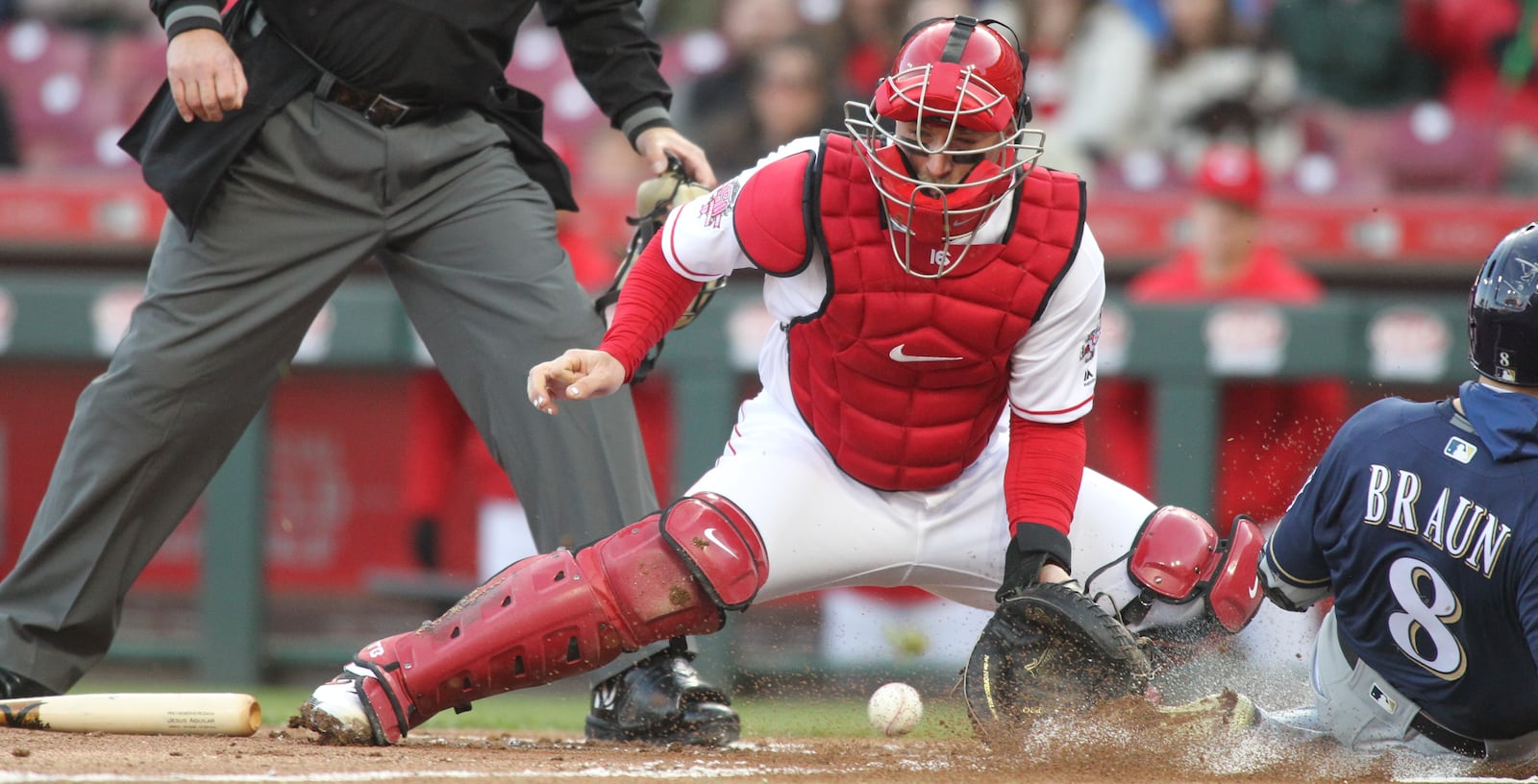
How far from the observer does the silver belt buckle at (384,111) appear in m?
3.41

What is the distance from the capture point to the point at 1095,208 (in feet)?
21.8

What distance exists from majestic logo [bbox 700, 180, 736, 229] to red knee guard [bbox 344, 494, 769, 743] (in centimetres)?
55

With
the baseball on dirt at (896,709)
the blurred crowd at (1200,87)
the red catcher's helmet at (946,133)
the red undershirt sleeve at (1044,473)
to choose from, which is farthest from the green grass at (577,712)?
the blurred crowd at (1200,87)

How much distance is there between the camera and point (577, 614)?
10.2 ft

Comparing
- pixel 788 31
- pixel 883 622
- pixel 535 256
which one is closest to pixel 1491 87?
pixel 788 31

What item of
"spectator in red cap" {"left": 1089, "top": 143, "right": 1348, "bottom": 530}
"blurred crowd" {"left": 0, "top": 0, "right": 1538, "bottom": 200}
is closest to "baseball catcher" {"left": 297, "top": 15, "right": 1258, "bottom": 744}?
"spectator in red cap" {"left": 1089, "top": 143, "right": 1348, "bottom": 530}

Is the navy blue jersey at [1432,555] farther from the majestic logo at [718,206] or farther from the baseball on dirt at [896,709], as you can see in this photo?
the majestic logo at [718,206]

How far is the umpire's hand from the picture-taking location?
125 inches

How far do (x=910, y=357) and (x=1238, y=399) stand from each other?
115 inches

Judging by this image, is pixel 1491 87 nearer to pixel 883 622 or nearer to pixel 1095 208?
pixel 1095 208

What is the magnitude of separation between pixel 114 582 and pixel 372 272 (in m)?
3.79

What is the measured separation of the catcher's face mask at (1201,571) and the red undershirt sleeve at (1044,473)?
20 cm

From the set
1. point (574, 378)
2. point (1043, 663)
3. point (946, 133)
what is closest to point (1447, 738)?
point (1043, 663)

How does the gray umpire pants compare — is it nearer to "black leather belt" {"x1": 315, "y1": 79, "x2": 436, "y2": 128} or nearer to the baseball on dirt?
"black leather belt" {"x1": 315, "y1": 79, "x2": 436, "y2": 128}
